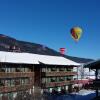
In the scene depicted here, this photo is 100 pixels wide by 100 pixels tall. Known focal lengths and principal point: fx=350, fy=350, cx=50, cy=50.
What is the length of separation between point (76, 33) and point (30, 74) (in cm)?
1744

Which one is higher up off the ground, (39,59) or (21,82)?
(39,59)

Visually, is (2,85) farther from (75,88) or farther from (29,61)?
(75,88)

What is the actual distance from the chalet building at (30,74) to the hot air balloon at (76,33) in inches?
549

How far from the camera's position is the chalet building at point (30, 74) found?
78.5 m

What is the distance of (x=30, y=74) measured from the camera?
8981 centimetres

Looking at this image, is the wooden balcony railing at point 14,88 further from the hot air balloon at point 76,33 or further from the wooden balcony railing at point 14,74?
the hot air balloon at point 76,33

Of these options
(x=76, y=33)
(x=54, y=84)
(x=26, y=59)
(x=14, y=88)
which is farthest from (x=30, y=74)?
(x=76, y=33)

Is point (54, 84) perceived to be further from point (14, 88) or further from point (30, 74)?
point (14, 88)

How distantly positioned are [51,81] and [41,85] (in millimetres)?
4902

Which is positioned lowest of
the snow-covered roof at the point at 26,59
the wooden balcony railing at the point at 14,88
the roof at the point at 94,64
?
the wooden balcony railing at the point at 14,88

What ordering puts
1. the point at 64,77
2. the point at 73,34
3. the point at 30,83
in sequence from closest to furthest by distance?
the point at 73,34 < the point at 30,83 < the point at 64,77

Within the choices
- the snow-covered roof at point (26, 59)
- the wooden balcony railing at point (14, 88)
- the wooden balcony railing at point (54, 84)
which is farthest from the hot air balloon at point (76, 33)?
the wooden balcony railing at point (54, 84)

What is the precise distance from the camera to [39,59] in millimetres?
97312

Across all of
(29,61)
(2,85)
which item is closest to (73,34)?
(29,61)
